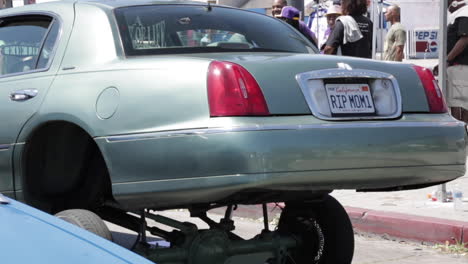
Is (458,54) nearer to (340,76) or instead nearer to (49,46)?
(340,76)

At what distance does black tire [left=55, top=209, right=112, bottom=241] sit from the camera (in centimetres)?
454

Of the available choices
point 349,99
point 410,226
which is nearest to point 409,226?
point 410,226

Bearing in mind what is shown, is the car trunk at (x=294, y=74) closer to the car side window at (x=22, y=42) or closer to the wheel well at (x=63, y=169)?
the wheel well at (x=63, y=169)

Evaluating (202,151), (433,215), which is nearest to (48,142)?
(202,151)

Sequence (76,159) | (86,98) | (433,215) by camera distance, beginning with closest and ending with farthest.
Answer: (86,98) → (76,159) → (433,215)

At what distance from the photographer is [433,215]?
25.2ft

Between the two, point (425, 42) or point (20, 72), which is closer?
point (20, 72)

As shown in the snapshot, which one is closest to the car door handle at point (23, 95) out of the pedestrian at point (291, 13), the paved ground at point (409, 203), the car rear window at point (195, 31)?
the car rear window at point (195, 31)

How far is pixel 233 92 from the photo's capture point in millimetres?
4473

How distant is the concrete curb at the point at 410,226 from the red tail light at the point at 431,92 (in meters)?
2.13

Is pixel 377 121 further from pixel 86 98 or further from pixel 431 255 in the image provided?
pixel 431 255

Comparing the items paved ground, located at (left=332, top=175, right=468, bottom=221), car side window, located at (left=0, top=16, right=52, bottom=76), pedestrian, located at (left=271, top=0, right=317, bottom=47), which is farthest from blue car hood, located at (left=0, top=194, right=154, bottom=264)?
pedestrian, located at (left=271, top=0, right=317, bottom=47)

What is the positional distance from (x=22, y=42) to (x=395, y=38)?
27.2 feet

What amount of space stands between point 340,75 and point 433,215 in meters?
3.28
